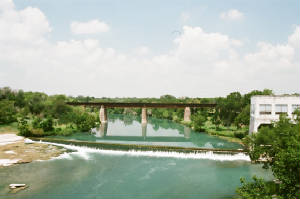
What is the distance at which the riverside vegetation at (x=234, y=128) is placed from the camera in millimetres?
15852

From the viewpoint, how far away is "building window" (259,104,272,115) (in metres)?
43.7

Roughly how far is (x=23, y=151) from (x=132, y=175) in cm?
2344

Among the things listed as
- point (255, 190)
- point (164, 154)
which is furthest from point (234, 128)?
point (255, 190)

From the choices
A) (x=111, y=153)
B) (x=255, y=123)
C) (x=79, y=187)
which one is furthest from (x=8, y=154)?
(x=255, y=123)

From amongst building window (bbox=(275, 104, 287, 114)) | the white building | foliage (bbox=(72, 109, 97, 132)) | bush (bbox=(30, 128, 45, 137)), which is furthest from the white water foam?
foliage (bbox=(72, 109, 97, 132))

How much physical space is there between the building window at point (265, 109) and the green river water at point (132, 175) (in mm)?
11481

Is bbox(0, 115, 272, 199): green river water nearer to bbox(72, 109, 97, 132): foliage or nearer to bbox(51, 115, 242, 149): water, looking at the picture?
bbox(51, 115, 242, 149): water

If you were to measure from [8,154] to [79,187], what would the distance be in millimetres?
20542

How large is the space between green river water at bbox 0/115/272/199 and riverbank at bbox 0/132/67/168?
7.56ft

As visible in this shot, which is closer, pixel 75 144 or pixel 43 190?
pixel 43 190

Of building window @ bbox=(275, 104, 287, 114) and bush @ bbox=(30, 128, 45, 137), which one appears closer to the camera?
building window @ bbox=(275, 104, 287, 114)

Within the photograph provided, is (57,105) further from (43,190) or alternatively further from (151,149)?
(43,190)

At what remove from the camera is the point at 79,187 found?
84.3 feet

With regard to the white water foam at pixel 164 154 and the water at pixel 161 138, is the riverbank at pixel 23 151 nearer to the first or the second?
the white water foam at pixel 164 154
